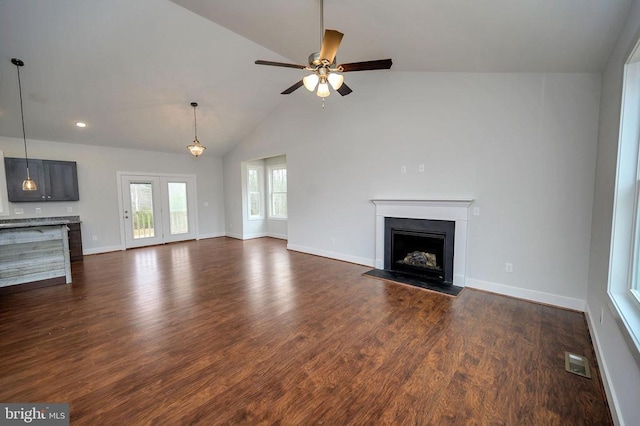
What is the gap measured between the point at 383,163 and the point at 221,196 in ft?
19.9

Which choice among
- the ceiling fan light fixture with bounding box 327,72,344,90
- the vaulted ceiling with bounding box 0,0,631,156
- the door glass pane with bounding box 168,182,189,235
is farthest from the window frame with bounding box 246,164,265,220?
the ceiling fan light fixture with bounding box 327,72,344,90

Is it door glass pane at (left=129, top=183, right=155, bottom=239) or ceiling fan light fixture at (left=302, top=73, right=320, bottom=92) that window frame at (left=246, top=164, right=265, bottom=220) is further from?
ceiling fan light fixture at (left=302, top=73, right=320, bottom=92)

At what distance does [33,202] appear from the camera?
5617 mm

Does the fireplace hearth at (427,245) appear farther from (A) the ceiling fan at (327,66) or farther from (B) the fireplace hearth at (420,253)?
(A) the ceiling fan at (327,66)

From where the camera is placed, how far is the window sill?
1.39 m

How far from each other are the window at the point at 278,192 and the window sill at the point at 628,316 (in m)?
7.12

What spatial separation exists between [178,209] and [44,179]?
2868 millimetres

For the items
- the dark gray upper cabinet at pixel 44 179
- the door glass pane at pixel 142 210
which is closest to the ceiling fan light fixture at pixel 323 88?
the dark gray upper cabinet at pixel 44 179

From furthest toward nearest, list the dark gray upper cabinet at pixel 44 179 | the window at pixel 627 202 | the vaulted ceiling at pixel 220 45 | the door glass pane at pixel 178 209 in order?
1. the door glass pane at pixel 178 209
2. the dark gray upper cabinet at pixel 44 179
3. the vaulted ceiling at pixel 220 45
4. the window at pixel 627 202

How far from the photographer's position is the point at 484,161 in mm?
3678

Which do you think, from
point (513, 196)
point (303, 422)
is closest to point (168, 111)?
point (303, 422)

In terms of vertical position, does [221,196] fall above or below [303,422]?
above

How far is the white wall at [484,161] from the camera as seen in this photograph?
3.12 meters

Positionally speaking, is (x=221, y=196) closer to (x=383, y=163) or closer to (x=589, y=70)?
(x=383, y=163)
